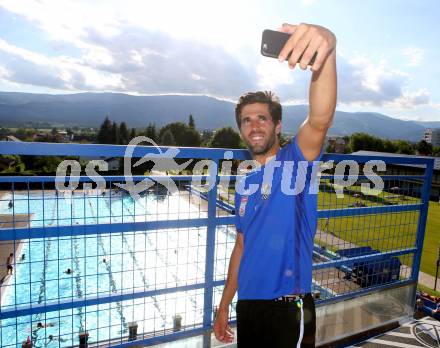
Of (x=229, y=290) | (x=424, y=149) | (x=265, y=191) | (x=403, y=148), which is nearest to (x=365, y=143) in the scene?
(x=403, y=148)

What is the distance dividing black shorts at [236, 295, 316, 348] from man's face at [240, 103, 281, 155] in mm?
858

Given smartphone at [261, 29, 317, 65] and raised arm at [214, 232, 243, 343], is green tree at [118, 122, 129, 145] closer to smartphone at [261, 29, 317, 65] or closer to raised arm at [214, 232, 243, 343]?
raised arm at [214, 232, 243, 343]

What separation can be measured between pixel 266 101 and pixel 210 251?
1.53m

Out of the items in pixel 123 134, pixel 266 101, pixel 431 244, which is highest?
pixel 266 101

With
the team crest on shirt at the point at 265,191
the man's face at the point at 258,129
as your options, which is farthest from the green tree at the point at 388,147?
the team crest on shirt at the point at 265,191

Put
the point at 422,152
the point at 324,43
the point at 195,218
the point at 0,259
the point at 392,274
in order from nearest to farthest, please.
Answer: the point at 324,43, the point at 195,218, the point at 392,274, the point at 0,259, the point at 422,152

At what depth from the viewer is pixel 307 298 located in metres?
1.98

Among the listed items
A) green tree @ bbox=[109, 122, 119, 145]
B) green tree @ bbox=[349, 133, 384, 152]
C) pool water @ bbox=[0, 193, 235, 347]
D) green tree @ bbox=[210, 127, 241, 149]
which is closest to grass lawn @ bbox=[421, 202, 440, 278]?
pool water @ bbox=[0, 193, 235, 347]

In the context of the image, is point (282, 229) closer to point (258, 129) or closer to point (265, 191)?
point (265, 191)

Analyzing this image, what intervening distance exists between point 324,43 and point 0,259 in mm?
19288

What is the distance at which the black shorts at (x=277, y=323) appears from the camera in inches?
74.8

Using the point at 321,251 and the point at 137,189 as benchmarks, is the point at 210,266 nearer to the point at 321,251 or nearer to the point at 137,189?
the point at 137,189

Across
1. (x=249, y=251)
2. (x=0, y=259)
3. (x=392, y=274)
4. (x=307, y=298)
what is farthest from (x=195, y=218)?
(x=0, y=259)

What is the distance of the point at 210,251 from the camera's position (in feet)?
10.2
